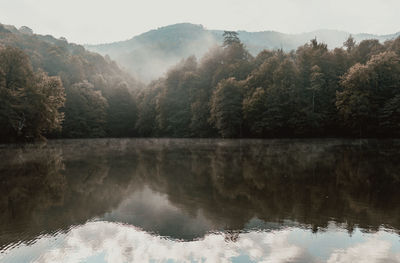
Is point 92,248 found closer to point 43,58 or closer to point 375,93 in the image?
point 375,93

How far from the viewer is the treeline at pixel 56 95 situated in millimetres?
48031

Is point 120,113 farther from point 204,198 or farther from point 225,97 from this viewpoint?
point 204,198

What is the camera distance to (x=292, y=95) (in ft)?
209

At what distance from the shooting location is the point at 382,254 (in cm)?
700

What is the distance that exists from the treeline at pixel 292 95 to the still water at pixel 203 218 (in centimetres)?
4546

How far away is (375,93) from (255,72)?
2363 centimetres

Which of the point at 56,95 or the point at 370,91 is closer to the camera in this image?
the point at 56,95

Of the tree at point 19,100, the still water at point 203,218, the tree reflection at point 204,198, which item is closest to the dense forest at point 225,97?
the tree at point 19,100

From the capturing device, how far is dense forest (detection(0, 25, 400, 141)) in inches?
1982

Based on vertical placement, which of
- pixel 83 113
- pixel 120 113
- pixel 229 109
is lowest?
pixel 120 113

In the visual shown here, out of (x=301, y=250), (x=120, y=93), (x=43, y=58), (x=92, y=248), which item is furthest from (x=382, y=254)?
(x=43, y=58)

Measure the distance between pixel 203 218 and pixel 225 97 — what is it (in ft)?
198

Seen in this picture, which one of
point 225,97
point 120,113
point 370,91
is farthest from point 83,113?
point 370,91

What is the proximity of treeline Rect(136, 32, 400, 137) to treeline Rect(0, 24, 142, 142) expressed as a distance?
1861cm
